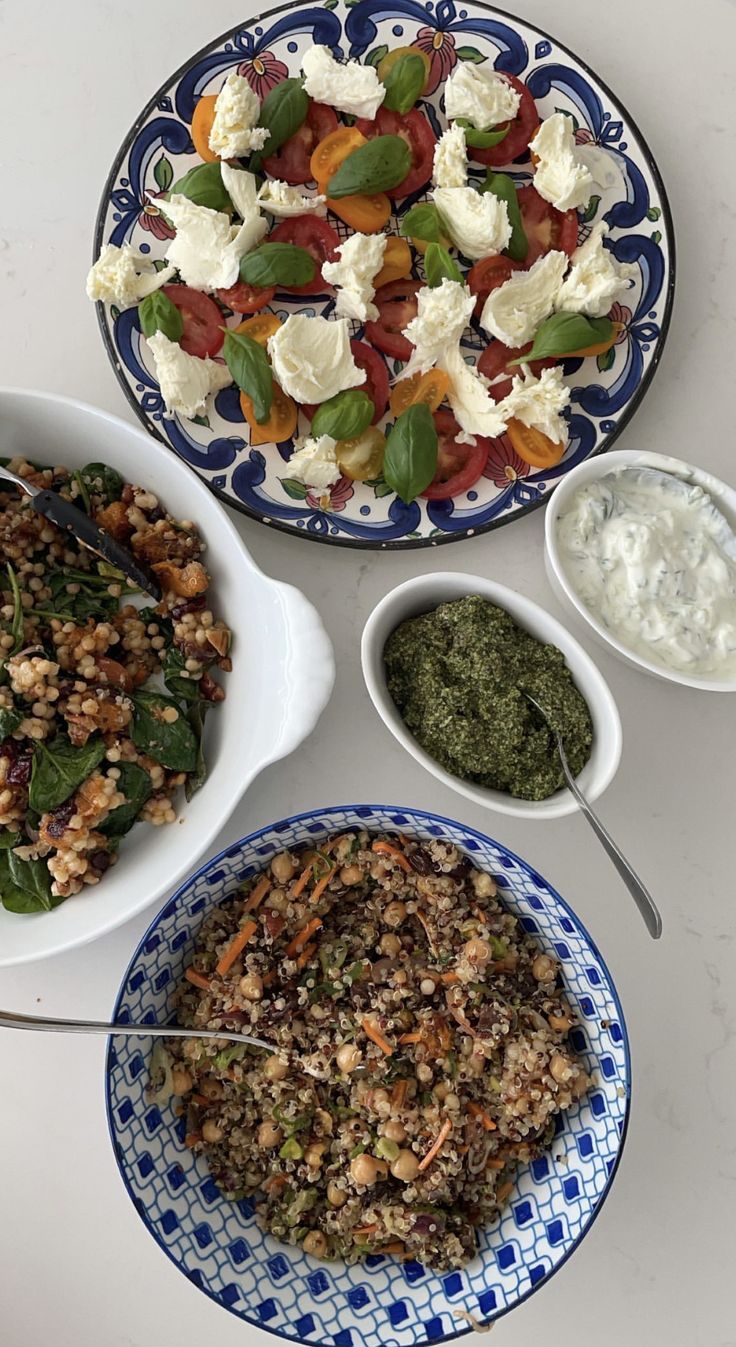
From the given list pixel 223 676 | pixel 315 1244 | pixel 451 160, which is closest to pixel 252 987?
pixel 315 1244

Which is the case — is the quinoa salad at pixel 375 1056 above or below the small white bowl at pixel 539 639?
below

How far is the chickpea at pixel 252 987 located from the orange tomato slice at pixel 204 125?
1.45m

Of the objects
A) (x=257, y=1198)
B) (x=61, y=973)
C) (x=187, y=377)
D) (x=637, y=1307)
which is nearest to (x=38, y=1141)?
(x=61, y=973)

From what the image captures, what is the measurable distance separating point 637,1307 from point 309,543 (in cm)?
158

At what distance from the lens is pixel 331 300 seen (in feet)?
6.01

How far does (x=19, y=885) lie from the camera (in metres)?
1.65

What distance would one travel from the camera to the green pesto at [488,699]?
163 centimetres

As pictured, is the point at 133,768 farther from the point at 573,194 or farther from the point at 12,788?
the point at 573,194

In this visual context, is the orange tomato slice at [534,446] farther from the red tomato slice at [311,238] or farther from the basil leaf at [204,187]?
the basil leaf at [204,187]

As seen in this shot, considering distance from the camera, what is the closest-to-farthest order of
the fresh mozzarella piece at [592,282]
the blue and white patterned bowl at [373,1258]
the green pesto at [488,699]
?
the blue and white patterned bowl at [373,1258]
the green pesto at [488,699]
the fresh mozzarella piece at [592,282]

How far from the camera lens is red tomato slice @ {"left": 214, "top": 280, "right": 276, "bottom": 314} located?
177 cm

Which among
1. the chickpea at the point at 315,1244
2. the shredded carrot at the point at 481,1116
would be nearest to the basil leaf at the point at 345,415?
the shredded carrot at the point at 481,1116

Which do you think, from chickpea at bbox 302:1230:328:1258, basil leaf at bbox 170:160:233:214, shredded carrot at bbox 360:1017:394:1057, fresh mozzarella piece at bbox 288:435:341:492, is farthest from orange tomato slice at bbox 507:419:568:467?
chickpea at bbox 302:1230:328:1258

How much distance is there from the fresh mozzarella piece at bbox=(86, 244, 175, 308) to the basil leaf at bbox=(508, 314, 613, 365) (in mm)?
683
